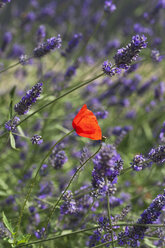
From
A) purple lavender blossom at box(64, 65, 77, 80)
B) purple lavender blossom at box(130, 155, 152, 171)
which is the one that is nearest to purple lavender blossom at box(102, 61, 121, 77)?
purple lavender blossom at box(130, 155, 152, 171)

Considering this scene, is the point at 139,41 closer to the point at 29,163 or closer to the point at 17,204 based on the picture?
the point at 17,204

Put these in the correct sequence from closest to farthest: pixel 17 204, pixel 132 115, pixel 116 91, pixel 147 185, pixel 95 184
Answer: pixel 95 184, pixel 17 204, pixel 147 185, pixel 116 91, pixel 132 115

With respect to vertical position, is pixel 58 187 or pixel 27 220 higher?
pixel 58 187

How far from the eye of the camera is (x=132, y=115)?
468 cm

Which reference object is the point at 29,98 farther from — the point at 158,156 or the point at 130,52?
the point at 158,156

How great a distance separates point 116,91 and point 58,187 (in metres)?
1.77

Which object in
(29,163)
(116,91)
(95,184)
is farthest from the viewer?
(116,91)

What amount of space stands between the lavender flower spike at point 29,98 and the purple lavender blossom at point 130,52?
50 centimetres

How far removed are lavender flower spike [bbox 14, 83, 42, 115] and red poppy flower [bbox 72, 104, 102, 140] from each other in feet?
A: 0.96

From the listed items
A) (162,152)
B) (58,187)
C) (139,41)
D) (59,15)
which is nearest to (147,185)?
(58,187)

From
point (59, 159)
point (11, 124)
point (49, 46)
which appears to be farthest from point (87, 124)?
point (49, 46)

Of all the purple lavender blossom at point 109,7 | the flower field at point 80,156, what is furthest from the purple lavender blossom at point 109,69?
the purple lavender blossom at point 109,7

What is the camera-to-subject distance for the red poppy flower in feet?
4.95

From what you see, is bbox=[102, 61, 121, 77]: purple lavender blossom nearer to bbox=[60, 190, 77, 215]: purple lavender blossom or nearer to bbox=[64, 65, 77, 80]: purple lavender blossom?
bbox=[60, 190, 77, 215]: purple lavender blossom
